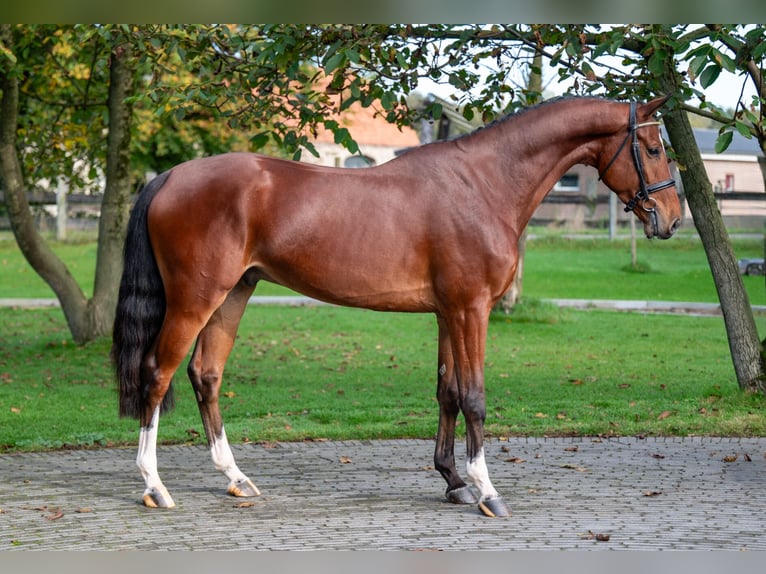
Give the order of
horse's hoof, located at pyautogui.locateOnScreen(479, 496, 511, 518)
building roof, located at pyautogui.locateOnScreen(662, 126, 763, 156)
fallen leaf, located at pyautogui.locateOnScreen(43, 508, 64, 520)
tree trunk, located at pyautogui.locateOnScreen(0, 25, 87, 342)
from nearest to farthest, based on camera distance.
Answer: fallen leaf, located at pyautogui.locateOnScreen(43, 508, 64, 520)
horse's hoof, located at pyautogui.locateOnScreen(479, 496, 511, 518)
tree trunk, located at pyautogui.locateOnScreen(0, 25, 87, 342)
building roof, located at pyautogui.locateOnScreen(662, 126, 763, 156)

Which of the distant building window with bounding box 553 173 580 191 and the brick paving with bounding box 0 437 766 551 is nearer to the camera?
the brick paving with bounding box 0 437 766 551

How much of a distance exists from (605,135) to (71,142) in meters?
9.96

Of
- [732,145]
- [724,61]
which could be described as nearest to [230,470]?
[724,61]

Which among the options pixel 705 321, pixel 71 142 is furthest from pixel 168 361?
pixel 705 321

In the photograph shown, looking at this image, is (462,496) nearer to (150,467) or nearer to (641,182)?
(150,467)

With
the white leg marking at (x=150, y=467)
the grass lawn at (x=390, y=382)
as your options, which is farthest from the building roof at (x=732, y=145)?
the white leg marking at (x=150, y=467)

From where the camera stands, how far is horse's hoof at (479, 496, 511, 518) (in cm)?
604

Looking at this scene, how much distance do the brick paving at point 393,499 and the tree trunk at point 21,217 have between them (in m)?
6.53

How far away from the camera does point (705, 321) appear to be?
1717 cm

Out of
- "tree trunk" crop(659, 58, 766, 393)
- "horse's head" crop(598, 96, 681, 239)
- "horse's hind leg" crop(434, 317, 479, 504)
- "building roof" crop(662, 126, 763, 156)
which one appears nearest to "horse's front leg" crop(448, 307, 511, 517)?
"horse's hind leg" crop(434, 317, 479, 504)

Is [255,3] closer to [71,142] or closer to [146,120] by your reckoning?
[71,142]

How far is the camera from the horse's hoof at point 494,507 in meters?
6.04

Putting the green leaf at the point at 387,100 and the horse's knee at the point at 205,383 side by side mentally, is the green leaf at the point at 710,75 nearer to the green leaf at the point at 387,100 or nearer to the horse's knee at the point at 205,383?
the green leaf at the point at 387,100

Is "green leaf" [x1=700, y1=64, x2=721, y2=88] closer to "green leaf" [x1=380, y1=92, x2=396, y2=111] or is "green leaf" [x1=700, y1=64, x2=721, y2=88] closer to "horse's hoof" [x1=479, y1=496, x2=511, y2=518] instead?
"green leaf" [x1=380, y1=92, x2=396, y2=111]
